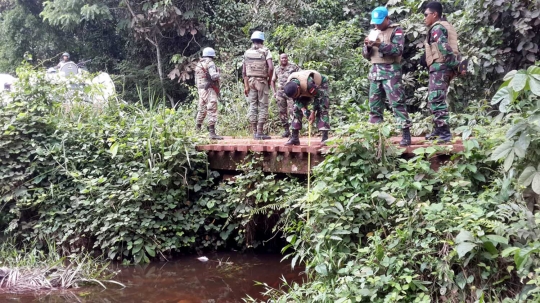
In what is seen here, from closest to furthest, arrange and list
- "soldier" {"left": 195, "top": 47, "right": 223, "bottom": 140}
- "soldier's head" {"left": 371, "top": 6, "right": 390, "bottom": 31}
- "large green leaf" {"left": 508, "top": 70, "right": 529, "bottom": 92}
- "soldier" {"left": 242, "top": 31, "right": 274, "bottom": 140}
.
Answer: "large green leaf" {"left": 508, "top": 70, "right": 529, "bottom": 92}, "soldier's head" {"left": 371, "top": 6, "right": 390, "bottom": 31}, "soldier" {"left": 242, "top": 31, "right": 274, "bottom": 140}, "soldier" {"left": 195, "top": 47, "right": 223, "bottom": 140}

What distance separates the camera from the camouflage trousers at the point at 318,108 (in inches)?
241

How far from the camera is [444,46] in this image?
5.32m

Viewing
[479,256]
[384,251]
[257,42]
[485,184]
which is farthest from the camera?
[257,42]

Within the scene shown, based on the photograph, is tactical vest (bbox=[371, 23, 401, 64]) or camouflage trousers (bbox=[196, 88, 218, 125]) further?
camouflage trousers (bbox=[196, 88, 218, 125])

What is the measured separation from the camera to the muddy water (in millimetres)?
5684

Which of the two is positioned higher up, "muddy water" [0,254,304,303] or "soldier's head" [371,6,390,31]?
"soldier's head" [371,6,390,31]

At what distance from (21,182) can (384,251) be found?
5417 mm

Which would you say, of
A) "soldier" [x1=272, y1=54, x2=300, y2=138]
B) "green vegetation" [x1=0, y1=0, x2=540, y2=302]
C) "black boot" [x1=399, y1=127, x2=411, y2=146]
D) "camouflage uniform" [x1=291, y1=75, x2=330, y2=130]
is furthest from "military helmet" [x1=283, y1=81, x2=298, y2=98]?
"soldier" [x1=272, y1=54, x2=300, y2=138]

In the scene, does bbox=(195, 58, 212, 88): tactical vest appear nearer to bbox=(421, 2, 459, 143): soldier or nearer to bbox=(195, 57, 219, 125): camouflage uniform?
bbox=(195, 57, 219, 125): camouflage uniform

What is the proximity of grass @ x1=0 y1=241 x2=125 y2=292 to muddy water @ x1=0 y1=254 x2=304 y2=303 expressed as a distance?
0.14 m

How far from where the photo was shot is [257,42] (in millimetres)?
7605

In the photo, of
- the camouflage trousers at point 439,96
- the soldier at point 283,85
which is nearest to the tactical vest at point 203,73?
the soldier at point 283,85

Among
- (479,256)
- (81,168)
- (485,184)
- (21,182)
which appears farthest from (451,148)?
(21,182)

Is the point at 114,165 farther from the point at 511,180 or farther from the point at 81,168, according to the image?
the point at 511,180
